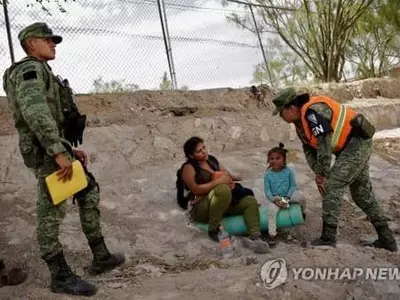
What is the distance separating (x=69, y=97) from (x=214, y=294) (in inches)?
60.0

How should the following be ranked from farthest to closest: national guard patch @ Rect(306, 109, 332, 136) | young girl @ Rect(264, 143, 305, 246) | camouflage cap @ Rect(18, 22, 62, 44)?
young girl @ Rect(264, 143, 305, 246) < national guard patch @ Rect(306, 109, 332, 136) < camouflage cap @ Rect(18, 22, 62, 44)

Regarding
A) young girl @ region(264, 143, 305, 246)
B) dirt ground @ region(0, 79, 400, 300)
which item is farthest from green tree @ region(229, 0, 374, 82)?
young girl @ region(264, 143, 305, 246)

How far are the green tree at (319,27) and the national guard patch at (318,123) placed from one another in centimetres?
830

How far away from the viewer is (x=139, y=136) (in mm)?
6312

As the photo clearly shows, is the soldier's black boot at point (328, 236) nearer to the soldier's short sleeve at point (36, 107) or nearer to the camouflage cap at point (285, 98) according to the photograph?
the camouflage cap at point (285, 98)

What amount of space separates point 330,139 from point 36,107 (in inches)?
86.3

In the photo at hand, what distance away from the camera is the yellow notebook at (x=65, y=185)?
3172mm

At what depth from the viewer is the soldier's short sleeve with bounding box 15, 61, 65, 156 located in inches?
122

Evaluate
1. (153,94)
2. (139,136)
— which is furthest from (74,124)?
(153,94)

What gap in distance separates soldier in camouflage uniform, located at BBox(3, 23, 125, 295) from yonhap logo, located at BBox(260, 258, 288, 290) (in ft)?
3.37

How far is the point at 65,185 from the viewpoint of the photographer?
10.5 feet

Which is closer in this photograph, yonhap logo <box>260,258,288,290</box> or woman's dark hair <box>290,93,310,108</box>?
yonhap logo <box>260,258,288,290</box>

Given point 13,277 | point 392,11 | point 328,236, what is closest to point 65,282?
point 13,277

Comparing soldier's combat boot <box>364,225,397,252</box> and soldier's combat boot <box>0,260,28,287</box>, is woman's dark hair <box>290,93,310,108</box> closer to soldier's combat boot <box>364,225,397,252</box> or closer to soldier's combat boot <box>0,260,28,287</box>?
soldier's combat boot <box>364,225,397,252</box>
